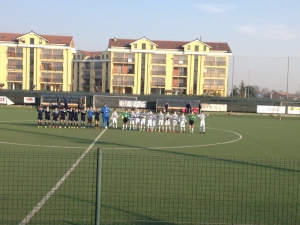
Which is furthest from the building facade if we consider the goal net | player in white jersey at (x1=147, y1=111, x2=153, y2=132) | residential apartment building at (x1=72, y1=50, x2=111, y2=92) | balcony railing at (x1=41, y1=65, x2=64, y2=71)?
player in white jersey at (x1=147, y1=111, x2=153, y2=132)

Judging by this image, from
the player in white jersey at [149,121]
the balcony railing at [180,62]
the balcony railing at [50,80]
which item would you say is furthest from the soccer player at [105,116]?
the balcony railing at [180,62]

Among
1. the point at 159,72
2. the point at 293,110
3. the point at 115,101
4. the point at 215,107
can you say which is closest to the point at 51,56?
the point at 159,72

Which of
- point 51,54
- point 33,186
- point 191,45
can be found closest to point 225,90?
point 191,45

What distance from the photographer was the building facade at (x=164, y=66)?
219ft

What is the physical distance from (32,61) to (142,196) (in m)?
59.3

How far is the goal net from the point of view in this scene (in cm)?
5288

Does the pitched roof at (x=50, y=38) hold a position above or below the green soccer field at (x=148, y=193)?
above

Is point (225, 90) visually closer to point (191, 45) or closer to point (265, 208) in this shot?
point (191, 45)

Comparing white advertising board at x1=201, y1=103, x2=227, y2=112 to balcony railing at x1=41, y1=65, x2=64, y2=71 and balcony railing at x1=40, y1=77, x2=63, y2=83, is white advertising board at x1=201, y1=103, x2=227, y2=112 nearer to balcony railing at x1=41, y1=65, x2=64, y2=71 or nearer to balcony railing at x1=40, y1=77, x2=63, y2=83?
balcony railing at x1=41, y1=65, x2=64, y2=71

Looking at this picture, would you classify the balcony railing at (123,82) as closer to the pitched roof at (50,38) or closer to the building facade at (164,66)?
the building facade at (164,66)

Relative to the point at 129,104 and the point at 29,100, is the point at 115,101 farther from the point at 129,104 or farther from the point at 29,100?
the point at 29,100

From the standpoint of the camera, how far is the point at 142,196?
9.53 metres

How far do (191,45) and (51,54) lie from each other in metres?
23.8

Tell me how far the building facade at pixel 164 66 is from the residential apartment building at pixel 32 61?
8747 mm
